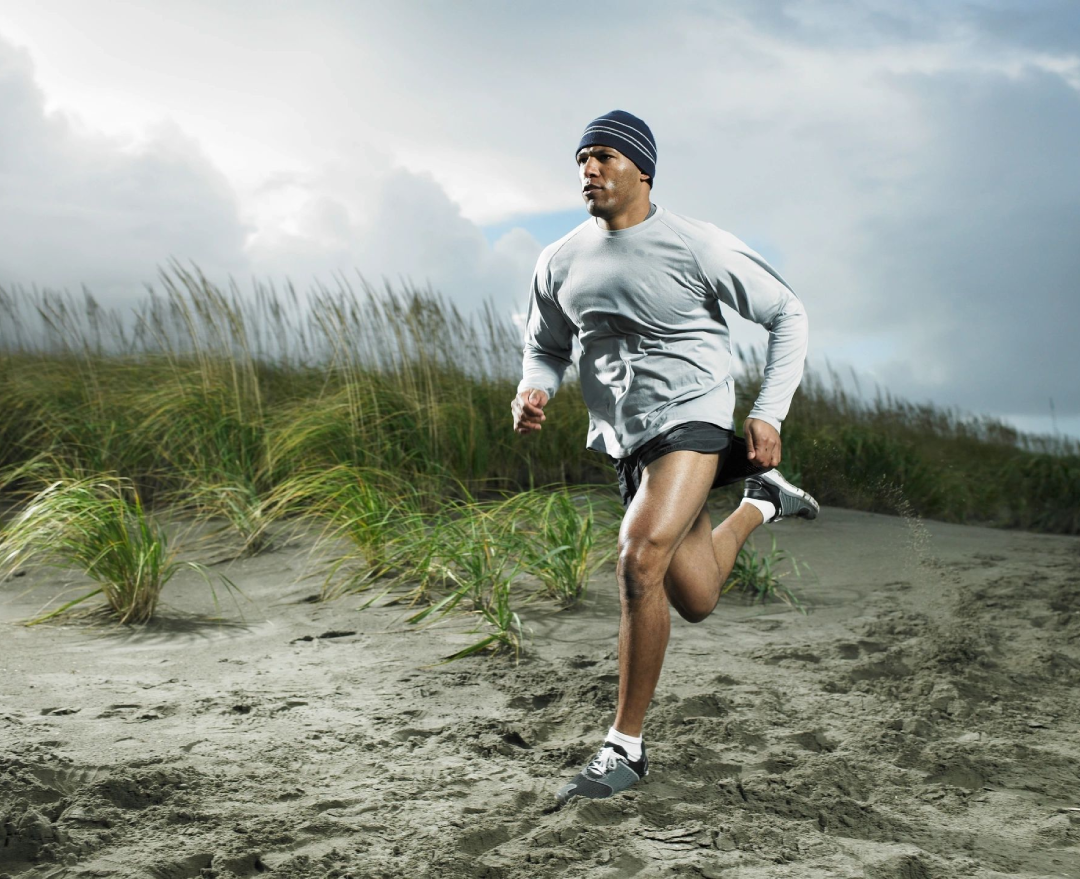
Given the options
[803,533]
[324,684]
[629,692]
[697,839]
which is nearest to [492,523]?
[324,684]

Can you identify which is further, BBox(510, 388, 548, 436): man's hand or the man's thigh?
BBox(510, 388, 548, 436): man's hand

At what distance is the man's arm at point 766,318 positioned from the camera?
329 cm

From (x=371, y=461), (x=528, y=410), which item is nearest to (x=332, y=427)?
(x=371, y=461)

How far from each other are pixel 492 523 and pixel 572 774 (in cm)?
285

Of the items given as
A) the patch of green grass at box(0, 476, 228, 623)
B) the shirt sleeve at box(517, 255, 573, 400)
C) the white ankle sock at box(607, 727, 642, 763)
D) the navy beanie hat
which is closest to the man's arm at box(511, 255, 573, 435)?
the shirt sleeve at box(517, 255, 573, 400)

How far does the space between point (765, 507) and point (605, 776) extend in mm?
1481

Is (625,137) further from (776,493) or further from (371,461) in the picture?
(371,461)

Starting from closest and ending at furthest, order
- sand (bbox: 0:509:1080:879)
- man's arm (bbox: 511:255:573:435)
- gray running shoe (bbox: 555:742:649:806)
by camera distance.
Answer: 1. sand (bbox: 0:509:1080:879)
2. gray running shoe (bbox: 555:742:649:806)
3. man's arm (bbox: 511:255:573:435)

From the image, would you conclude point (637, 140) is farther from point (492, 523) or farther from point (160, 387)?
point (160, 387)

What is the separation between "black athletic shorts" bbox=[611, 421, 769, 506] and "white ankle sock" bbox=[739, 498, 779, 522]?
575 millimetres

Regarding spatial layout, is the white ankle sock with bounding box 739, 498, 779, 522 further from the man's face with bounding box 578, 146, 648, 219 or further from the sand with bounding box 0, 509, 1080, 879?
the man's face with bounding box 578, 146, 648, 219

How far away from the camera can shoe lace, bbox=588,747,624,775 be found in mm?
3039

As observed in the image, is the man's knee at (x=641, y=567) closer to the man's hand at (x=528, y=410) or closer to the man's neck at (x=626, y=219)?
the man's hand at (x=528, y=410)

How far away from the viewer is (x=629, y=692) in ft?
10.1
